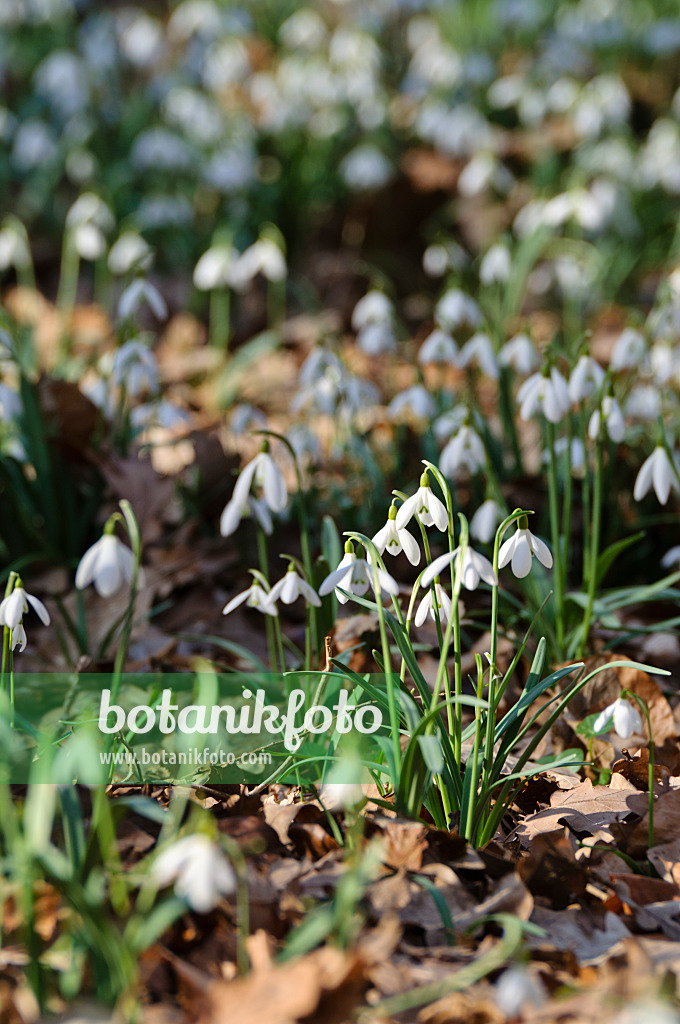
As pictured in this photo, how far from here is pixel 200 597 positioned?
2252 mm

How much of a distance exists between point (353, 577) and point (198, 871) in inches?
22.1

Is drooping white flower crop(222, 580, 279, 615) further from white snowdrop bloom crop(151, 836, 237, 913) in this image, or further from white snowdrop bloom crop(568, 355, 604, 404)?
white snowdrop bloom crop(568, 355, 604, 404)

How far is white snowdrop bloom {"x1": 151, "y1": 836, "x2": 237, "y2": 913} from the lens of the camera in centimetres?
89

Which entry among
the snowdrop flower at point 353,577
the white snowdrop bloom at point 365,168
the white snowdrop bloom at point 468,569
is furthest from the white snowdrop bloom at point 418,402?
the white snowdrop bloom at point 365,168

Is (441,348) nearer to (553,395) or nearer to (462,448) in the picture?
(462,448)

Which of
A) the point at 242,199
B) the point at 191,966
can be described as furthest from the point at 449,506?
the point at 242,199

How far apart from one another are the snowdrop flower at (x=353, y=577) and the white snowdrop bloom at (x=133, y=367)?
112 centimetres

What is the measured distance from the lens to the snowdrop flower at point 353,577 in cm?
127

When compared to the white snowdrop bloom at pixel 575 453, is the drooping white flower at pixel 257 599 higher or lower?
lower

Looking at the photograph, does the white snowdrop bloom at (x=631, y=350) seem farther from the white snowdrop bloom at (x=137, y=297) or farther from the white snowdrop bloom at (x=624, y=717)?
the white snowdrop bloom at (x=137, y=297)

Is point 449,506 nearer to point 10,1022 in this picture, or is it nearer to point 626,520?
point 10,1022

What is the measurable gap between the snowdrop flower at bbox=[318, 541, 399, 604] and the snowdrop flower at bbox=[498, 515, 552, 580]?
0.61 ft

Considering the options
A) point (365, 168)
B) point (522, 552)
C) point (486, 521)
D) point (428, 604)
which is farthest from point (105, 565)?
point (365, 168)

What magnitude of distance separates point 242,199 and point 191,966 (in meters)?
4.22
